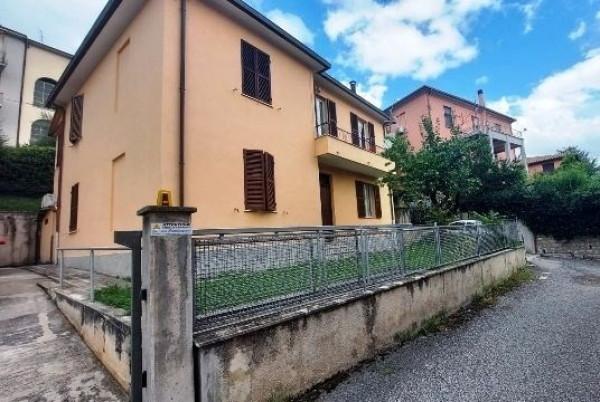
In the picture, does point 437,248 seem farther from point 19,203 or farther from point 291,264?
point 19,203

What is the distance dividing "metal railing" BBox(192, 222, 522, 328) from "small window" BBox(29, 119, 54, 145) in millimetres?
21708

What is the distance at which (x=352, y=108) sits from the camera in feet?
46.0

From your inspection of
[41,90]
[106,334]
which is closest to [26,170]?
[41,90]

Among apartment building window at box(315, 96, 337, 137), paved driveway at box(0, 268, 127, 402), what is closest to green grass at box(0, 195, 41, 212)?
paved driveway at box(0, 268, 127, 402)

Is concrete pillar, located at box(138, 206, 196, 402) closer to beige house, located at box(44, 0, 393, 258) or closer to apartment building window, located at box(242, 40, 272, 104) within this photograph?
beige house, located at box(44, 0, 393, 258)

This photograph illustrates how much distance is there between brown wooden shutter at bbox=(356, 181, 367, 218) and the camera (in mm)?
13609

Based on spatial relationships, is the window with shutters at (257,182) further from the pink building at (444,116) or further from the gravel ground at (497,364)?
the pink building at (444,116)

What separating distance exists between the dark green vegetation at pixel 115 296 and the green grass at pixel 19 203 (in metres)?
14.1

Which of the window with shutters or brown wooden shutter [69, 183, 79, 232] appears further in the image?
brown wooden shutter [69, 183, 79, 232]

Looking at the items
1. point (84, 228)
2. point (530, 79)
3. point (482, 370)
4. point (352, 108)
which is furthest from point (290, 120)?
point (530, 79)

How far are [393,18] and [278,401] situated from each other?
11969 mm

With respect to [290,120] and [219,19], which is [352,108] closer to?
[290,120]

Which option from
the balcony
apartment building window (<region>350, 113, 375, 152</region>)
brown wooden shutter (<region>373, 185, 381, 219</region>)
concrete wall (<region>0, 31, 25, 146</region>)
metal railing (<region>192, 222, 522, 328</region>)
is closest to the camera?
metal railing (<region>192, 222, 522, 328</region>)

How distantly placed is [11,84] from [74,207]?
14953 millimetres
